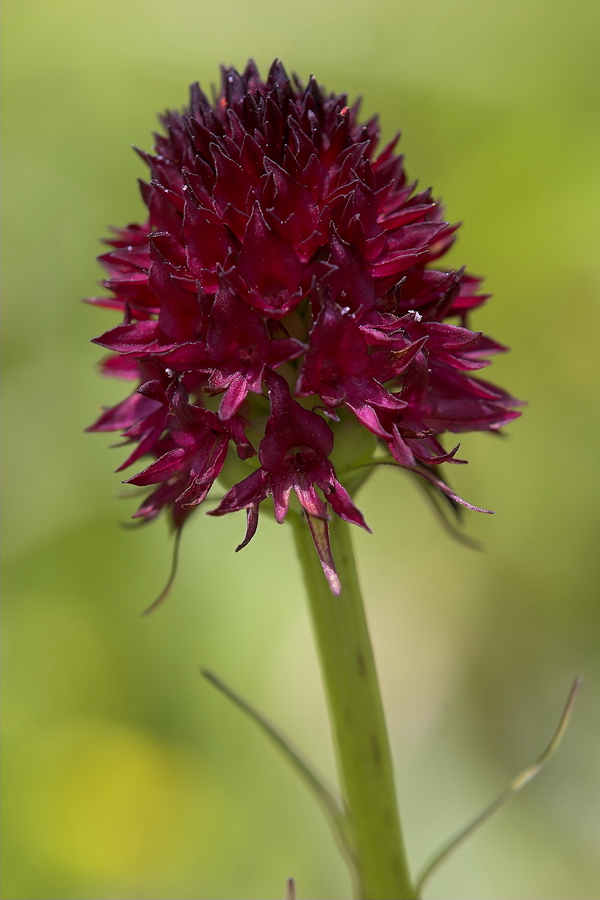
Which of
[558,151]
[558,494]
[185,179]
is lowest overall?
[558,494]

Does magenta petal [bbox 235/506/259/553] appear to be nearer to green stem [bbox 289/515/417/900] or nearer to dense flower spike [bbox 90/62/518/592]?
dense flower spike [bbox 90/62/518/592]

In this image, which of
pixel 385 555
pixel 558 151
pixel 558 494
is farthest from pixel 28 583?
pixel 558 151

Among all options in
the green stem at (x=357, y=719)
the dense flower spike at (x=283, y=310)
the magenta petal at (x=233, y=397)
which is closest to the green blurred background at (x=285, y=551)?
the green stem at (x=357, y=719)

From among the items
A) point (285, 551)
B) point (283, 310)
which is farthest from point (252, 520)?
point (285, 551)

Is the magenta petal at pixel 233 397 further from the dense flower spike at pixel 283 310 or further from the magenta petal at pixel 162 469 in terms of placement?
the magenta petal at pixel 162 469

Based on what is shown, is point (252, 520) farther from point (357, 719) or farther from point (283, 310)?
point (357, 719)

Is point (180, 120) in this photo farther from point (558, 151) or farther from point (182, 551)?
point (558, 151)
